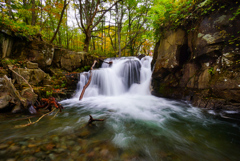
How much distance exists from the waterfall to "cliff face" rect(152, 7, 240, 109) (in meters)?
2.47

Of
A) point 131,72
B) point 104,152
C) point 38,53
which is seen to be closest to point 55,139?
point 104,152

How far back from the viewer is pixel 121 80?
9.13m

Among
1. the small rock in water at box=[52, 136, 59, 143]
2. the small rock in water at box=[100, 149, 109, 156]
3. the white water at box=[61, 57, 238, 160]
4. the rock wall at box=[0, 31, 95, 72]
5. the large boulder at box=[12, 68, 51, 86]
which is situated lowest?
the white water at box=[61, 57, 238, 160]

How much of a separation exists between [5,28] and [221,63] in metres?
10.8

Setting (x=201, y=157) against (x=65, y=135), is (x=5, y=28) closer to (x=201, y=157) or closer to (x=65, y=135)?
(x=65, y=135)

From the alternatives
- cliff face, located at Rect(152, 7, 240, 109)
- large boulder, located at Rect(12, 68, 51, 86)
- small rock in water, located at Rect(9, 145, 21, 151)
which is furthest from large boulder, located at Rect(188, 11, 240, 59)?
large boulder, located at Rect(12, 68, 51, 86)

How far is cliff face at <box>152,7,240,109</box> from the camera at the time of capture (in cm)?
377

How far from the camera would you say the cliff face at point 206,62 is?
3.77 m

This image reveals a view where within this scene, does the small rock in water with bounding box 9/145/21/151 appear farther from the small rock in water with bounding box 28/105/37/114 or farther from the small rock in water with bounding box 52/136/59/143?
the small rock in water with bounding box 28/105/37/114

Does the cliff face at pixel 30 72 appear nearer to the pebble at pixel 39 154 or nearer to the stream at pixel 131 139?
the stream at pixel 131 139

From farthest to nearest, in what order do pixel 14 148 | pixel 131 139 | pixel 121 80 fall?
pixel 121 80
pixel 131 139
pixel 14 148

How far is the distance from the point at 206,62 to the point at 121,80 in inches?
234

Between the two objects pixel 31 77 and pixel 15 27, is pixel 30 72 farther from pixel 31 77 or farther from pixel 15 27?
pixel 15 27

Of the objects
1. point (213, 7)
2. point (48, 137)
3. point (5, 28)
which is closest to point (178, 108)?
point (213, 7)
